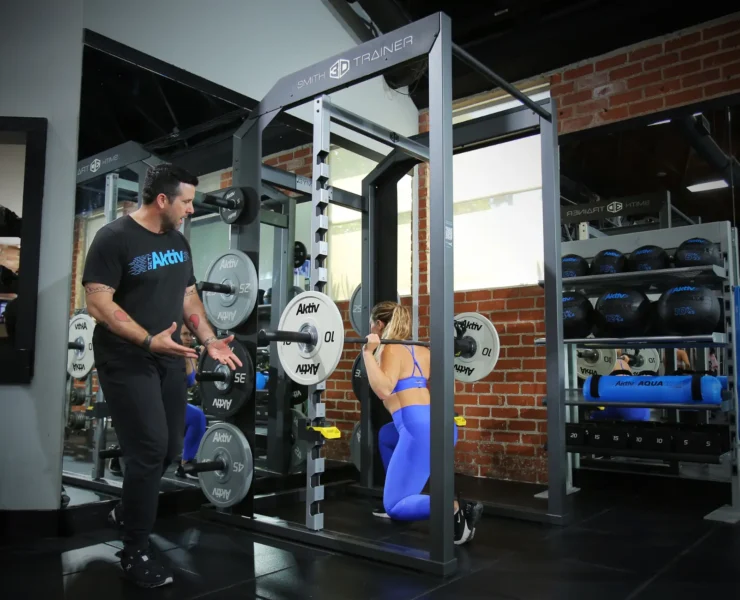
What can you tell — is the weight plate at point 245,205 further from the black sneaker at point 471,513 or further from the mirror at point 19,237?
the black sneaker at point 471,513

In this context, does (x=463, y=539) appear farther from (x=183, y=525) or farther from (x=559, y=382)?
(x=183, y=525)

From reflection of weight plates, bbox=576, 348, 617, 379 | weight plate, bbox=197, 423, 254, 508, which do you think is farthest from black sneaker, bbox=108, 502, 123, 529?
reflection of weight plates, bbox=576, 348, 617, 379

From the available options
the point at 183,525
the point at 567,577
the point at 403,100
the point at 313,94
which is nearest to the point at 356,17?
the point at 403,100

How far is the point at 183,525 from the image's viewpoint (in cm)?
330

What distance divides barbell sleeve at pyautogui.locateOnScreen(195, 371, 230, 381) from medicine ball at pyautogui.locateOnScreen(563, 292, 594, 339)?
2.08 meters

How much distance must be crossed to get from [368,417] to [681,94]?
2.96 m

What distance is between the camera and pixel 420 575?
8.10ft

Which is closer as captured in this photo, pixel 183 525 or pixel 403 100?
pixel 183 525

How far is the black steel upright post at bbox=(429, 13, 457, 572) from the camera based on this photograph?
250 centimetres

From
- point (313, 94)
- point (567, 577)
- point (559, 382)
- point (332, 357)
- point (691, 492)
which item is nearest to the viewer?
point (567, 577)

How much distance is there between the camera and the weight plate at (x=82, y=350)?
10.6 feet

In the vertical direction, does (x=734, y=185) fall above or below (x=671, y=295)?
above

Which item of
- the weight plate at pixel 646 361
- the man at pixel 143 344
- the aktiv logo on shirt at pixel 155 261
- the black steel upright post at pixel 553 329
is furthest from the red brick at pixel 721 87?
the aktiv logo on shirt at pixel 155 261

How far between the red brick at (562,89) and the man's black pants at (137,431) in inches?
141
